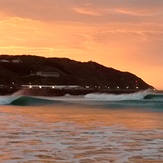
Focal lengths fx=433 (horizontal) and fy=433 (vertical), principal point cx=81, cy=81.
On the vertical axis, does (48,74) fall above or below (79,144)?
above

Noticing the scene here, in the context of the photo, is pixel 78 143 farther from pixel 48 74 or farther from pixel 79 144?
pixel 48 74

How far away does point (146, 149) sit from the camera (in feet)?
36.9

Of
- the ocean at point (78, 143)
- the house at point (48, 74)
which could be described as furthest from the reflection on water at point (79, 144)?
the house at point (48, 74)

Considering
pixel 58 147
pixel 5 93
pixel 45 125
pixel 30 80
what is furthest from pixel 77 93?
pixel 58 147

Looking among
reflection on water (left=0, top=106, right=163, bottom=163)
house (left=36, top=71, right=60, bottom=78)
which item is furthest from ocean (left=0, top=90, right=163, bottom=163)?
house (left=36, top=71, right=60, bottom=78)

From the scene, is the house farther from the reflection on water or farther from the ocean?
the reflection on water

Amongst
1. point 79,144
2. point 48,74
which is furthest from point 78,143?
point 48,74

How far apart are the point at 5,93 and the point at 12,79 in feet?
180

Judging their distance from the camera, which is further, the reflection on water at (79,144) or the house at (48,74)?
the house at (48,74)

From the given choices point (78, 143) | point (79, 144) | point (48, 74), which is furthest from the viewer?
point (48, 74)

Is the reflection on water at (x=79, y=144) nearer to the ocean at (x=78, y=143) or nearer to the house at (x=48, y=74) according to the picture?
the ocean at (x=78, y=143)

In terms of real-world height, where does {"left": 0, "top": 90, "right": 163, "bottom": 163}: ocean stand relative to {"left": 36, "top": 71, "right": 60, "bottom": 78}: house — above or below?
below

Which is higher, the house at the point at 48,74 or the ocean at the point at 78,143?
the house at the point at 48,74

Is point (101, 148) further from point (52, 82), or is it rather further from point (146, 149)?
point (52, 82)
